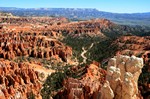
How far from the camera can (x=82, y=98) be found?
43.2 metres

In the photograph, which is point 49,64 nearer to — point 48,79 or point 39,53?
point 39,53

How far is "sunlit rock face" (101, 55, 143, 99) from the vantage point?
39.0 metres

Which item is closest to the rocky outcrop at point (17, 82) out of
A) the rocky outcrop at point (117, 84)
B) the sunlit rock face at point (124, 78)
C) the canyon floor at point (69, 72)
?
the canyon floor at point (69, 72)

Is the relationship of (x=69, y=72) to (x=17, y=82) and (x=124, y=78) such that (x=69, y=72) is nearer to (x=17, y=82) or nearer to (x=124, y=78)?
(x=17, y=82)

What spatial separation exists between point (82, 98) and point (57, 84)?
33.2m

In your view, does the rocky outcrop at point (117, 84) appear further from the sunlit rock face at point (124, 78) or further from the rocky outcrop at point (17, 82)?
the rocky outcrop at point (17, 82)

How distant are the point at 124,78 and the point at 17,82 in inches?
1345

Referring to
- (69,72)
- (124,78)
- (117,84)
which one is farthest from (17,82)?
(124,78)

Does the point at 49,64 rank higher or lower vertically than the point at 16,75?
lower

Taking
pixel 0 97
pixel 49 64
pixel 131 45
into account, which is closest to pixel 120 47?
pixel 131 45

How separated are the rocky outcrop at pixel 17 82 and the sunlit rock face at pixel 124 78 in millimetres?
18224

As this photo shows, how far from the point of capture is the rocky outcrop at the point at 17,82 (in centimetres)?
5663

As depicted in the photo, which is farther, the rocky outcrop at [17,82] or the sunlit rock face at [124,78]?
the rocky outcrop at [17,82]

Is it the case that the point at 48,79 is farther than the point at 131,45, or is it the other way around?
the point at 131,45
